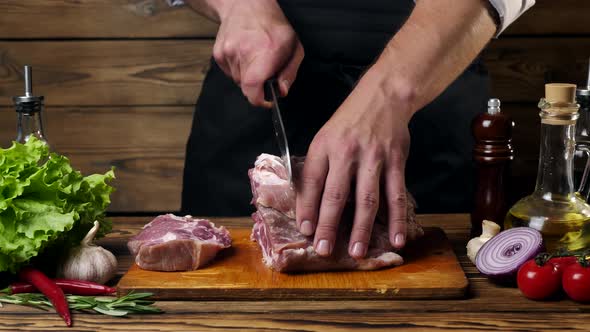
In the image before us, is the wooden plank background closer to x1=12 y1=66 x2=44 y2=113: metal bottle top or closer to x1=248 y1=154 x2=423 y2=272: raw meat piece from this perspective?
x1=12 y1=66 x2=44 y2=113: metal bottle top

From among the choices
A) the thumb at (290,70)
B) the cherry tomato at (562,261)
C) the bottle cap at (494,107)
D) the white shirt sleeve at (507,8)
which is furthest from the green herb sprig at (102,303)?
the white shirt sleeve at (507,8)

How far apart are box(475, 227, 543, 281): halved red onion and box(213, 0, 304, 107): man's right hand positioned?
2.03ft

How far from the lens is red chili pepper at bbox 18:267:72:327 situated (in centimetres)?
155

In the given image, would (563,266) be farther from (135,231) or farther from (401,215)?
(135,231)

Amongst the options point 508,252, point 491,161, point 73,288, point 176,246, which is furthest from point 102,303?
point 491,161

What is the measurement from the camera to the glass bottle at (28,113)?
1965mm

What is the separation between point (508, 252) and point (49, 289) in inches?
37.0

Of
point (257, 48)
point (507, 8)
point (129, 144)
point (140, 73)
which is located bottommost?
point (129, 144)

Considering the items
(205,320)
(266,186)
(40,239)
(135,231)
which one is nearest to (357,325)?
(205,320)

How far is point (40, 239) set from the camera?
164 cm

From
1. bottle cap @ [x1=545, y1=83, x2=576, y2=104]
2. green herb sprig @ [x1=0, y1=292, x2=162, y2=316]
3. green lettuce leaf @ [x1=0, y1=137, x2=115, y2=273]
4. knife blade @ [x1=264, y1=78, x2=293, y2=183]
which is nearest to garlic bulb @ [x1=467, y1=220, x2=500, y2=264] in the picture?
bottle cap @ [x1=545, y1=83, x2=576, y2=104]

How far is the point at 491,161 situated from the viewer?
1938 millimetres

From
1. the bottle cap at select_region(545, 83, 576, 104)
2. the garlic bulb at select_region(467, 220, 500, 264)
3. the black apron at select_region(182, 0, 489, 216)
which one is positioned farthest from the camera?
the black apron at select_region(182, 0, 489, 216)

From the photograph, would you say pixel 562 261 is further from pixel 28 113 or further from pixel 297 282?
pixel 28 113
